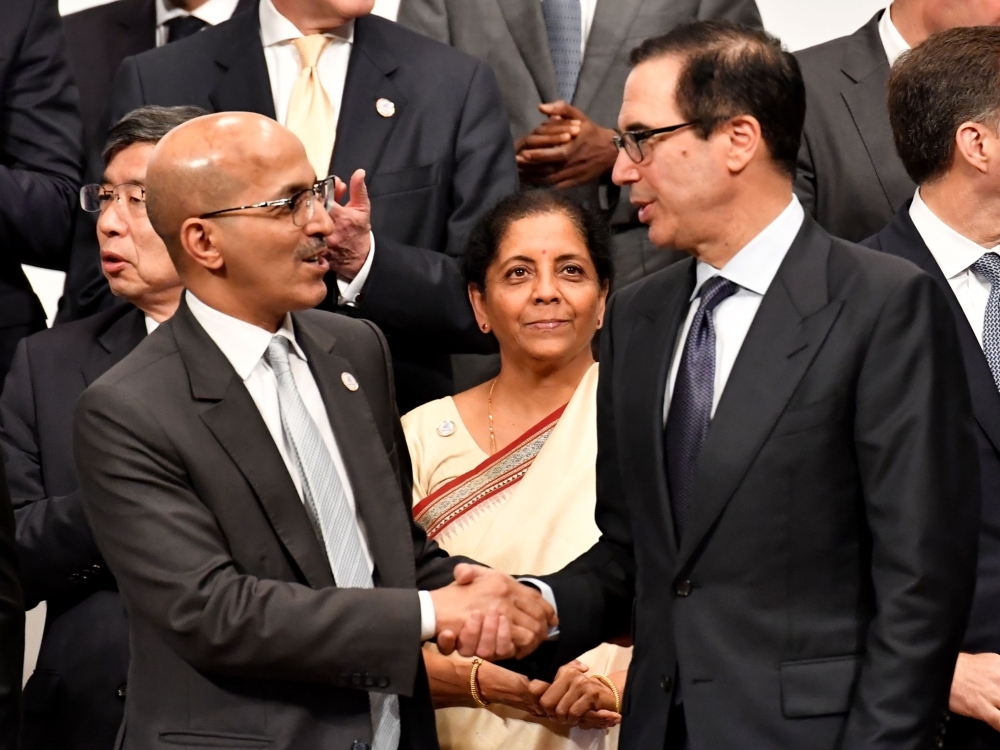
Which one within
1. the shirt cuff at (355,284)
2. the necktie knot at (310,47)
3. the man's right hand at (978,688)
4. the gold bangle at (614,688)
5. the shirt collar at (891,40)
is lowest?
the gold bangle at (614,688)

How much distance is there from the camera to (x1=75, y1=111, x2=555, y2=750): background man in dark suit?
8.03 feet

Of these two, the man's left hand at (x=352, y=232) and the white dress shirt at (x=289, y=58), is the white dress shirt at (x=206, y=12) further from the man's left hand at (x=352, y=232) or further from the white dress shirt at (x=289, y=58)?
the man's left hand at (x=352, y=232)

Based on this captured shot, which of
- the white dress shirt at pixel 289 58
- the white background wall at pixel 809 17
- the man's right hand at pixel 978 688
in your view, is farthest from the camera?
the white background wall at pixel 809 17

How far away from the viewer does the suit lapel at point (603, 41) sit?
4.09 meters

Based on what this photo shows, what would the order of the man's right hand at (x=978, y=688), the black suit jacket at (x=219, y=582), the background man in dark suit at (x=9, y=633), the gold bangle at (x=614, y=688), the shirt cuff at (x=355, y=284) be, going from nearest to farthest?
1. the background man in dark suit at (x=9, y=633)
2. the black suit jacket at (x=219, y=582)
3. the man's right hand at (x=978, y=688)
4. the gold bangle at (x=614, y=688)
5. the shirt cuff at (x=355, y=284)

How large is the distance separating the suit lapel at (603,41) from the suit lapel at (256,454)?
181cm

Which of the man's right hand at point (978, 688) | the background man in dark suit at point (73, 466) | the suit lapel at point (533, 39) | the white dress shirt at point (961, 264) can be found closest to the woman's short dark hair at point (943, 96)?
the white dress shirt at point (961, 264)

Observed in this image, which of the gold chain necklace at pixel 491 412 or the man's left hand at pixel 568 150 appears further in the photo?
the man's left hand at pixel 568 150

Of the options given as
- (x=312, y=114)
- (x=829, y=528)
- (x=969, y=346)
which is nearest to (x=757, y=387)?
(x=829, y=528)

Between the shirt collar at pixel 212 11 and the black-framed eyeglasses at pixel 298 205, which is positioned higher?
the shirt collar at pixel 212 11

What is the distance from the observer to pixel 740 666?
93.4 inches

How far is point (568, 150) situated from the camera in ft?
12.9

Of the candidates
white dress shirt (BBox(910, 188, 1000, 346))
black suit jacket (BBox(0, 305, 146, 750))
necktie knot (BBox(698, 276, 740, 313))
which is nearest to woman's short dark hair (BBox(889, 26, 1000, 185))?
white dress shirt (BBox(910, 188, 1000, 346))

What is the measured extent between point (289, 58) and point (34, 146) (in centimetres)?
64
